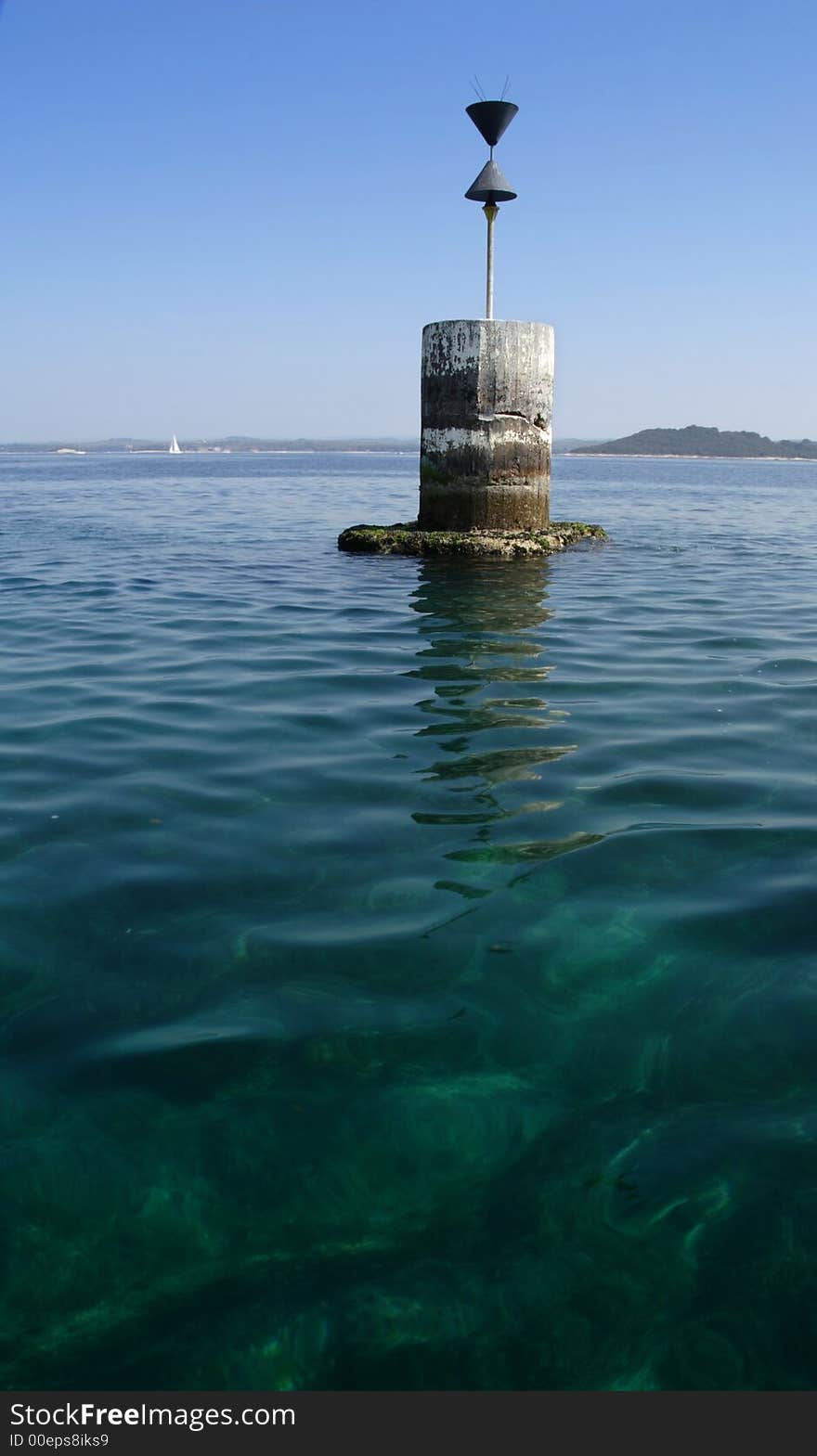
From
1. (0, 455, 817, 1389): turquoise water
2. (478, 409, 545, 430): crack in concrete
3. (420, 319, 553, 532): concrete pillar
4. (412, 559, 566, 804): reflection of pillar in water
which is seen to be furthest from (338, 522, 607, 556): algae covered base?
(0, 455, 817, 1389): turquoise water

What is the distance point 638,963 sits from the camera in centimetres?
360

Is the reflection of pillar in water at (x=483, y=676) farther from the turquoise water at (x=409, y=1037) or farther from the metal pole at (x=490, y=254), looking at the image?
the metal pole at (x=490, y=254)

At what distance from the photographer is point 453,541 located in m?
14.2

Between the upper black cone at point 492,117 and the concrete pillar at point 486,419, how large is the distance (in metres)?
2.71

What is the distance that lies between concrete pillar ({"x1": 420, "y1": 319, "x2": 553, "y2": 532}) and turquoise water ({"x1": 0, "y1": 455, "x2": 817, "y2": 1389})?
7190mm

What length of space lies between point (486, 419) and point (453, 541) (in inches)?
64.0

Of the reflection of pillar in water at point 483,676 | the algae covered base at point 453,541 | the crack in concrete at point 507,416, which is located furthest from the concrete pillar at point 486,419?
the reflection of pillar in water at point 483,676

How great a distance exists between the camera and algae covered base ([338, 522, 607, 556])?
1409 cm

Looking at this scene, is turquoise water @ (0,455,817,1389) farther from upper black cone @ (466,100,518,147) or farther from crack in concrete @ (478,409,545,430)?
upper black cone @ (466,100,518,147)

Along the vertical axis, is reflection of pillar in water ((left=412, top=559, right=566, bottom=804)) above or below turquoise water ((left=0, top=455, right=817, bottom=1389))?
above

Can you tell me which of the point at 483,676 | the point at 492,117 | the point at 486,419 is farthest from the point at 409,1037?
the point at 492,117

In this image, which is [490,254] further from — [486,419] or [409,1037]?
[409,1037]

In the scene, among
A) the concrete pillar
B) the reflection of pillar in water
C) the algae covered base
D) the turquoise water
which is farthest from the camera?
the algae covered base

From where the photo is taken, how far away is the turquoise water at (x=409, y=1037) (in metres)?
2.26
